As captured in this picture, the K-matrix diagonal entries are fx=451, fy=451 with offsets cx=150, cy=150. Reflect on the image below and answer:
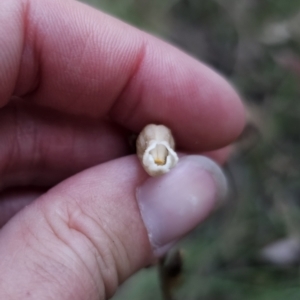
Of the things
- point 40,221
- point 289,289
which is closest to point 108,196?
point 40,221

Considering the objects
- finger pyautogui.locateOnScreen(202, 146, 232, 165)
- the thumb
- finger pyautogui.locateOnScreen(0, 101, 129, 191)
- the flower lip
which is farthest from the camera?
finger pyautogui.locateOnScreen(202, 146, 232, 165)

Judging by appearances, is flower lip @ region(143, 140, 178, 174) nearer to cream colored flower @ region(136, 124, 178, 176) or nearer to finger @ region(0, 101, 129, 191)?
cream colored flower @ region(136, 124, 178, 176)

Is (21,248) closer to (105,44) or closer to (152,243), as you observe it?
(152,243)

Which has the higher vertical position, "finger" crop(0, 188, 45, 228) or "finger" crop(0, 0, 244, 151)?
"finger" crop(0, 0, 244, 151)

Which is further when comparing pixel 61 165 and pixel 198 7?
pixel 198 7

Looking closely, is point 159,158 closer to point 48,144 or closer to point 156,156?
point 156,156

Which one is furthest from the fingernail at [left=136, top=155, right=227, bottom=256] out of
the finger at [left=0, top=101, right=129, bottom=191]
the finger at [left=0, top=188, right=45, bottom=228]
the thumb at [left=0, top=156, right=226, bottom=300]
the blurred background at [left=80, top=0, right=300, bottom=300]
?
the finger at [left=0, top=188, right=45, bottom=228]
